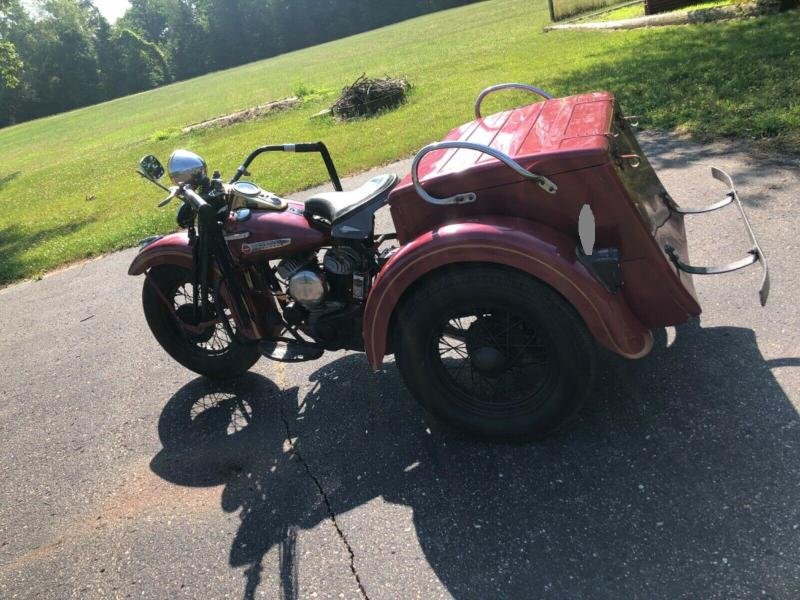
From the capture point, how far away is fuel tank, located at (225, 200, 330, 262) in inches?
131

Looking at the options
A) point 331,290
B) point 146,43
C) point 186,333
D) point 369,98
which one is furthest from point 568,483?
point 146,43

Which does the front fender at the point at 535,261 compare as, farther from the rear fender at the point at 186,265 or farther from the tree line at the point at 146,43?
the tree line at the point at 146,43

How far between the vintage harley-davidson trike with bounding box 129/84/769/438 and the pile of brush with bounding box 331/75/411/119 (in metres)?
10.1

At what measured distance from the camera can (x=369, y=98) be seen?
13172 millimetres

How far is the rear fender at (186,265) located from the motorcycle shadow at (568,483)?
512 millimetres

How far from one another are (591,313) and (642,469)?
72cm

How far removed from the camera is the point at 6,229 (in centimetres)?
1109

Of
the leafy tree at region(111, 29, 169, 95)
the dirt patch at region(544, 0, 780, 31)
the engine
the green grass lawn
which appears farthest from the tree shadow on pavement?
the leafy tree at region(111, 29, 169, 95)

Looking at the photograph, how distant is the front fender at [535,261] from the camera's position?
2.42 metres

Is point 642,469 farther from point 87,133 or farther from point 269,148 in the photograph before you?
point 87,133

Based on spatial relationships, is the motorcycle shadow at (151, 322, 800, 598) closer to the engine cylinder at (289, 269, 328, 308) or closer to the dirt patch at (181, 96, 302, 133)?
the engine cylinder at (289, 269, 328, 308)

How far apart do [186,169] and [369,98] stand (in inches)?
415

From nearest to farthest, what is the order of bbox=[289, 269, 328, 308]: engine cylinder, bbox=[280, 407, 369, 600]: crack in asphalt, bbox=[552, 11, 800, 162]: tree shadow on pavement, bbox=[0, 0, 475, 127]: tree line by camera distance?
bbox=[280, 407, 369, 600]: crack in asphalt → bbox=[289, 269, 328, 308]: engine cylinder → bbox=[552, 11, 800, 162]: tree shadow on pavement → bbox=[0, 0, 475, 127]: tree line

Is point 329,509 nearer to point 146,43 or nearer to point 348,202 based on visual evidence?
point 348,202
